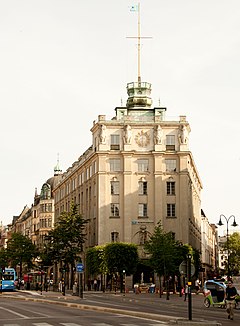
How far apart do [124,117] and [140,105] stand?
28.2 feet

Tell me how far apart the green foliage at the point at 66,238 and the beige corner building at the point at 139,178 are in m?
2.58

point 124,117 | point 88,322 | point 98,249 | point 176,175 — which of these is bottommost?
point 88,322

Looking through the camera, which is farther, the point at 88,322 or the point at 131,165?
the point at 131,165

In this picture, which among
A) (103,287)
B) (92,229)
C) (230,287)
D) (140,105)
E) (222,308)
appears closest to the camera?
(230,287)

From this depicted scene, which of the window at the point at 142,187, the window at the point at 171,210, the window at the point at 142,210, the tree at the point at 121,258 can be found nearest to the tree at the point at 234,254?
the window at the point at 171,210

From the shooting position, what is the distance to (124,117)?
90188mm

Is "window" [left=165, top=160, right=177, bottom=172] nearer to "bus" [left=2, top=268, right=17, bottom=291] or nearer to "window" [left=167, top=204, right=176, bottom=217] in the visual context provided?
"window" [left=167, top=204, right=176, bottom=217]

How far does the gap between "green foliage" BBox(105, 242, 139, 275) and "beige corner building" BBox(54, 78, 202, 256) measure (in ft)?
16.2

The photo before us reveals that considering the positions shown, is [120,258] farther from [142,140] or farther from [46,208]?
[46,208]

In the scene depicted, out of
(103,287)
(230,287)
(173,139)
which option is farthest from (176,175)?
(230,287)

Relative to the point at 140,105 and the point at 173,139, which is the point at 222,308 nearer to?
the point at 173,139

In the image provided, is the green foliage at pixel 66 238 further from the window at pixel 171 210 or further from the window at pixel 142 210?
the window at pixel 171 210

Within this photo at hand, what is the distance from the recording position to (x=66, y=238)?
8631 centimetres

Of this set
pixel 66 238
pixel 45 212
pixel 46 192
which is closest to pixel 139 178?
pixel 66 238
